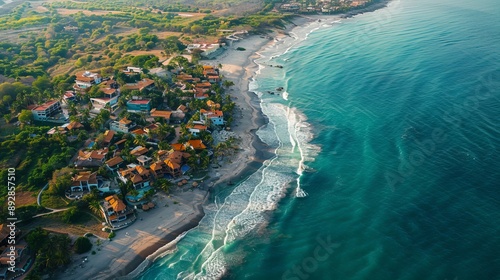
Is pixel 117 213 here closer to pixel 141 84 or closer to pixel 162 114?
pixel 162 114

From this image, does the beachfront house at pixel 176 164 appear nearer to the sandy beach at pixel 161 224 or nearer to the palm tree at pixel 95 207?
the sandy beach at pixel 161 224

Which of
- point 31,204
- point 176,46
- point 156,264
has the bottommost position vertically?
point 156,264

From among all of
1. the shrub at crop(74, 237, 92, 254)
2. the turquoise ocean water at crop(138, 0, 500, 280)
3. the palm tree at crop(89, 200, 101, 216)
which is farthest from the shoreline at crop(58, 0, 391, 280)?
the palm tree at crop(89, 200, 101, 216)

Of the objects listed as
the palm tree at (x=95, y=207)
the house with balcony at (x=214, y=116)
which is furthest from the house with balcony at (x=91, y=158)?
the house with balcony at (x=214, y=116)

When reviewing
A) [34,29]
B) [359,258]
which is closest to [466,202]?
[359,258]

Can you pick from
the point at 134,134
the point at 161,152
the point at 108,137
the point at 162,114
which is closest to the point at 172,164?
the point at 161,152

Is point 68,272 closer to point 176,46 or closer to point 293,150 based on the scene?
point 293,150
